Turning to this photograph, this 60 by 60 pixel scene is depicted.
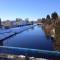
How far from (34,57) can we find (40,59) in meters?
0.05

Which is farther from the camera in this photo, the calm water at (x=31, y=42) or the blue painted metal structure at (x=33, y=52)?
the calm water at (x=31, y=42)

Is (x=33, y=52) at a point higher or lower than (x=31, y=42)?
higher

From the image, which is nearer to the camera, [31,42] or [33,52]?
[33,52]

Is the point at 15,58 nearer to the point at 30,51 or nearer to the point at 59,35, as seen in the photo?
the point at 30,51

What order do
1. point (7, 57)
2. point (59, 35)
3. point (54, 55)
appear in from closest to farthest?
1. point (54, 55)
2. point (7, 57)
3. point (59, 35)

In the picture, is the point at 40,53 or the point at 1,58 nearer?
the point at 40,53

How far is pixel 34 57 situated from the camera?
3.98ft

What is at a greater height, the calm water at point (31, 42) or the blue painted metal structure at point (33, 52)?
the blue painted metal structure at point (33, 52)

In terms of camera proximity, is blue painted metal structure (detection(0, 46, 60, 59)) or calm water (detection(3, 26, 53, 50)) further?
calm water (detection(3, 26, 53, 50))

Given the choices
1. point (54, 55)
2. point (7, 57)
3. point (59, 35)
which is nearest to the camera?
point (54, 55)

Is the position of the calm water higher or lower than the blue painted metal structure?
lower

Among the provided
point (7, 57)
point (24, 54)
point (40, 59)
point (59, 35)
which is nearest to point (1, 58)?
point (7, 57)

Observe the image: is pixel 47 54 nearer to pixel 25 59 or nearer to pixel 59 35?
pixel 25 59

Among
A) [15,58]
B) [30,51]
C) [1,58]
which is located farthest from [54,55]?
[1,58]
